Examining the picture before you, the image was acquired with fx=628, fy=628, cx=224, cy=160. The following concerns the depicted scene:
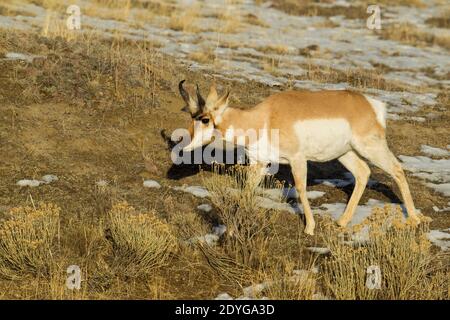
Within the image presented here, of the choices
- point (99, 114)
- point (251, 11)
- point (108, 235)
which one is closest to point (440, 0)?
point (251, 11)

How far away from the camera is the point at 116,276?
6.41 m

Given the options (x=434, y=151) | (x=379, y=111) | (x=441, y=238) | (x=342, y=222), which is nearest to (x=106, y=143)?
(x=342, y=222)

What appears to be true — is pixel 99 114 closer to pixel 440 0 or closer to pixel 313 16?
pixel 313 16

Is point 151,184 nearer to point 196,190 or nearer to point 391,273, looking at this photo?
point 196,190

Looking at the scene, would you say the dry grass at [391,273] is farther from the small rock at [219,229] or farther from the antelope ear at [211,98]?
the antelope ear at [211,98]

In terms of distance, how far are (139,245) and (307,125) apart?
2.69 meters

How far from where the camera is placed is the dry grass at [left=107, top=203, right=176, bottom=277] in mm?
6559

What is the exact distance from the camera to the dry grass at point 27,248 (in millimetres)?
6387

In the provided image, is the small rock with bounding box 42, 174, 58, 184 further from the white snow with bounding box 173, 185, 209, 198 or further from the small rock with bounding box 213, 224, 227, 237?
the small rock with bounding box 213, 224, 227, 237

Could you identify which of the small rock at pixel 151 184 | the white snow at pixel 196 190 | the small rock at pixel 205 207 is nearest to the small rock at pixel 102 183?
the small rock at pixel 151 184

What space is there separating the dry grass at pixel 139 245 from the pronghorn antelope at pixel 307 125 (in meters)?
1.44

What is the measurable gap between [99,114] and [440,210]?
232 inches

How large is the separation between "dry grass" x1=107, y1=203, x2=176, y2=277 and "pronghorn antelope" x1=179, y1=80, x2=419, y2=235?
144 centimetres
